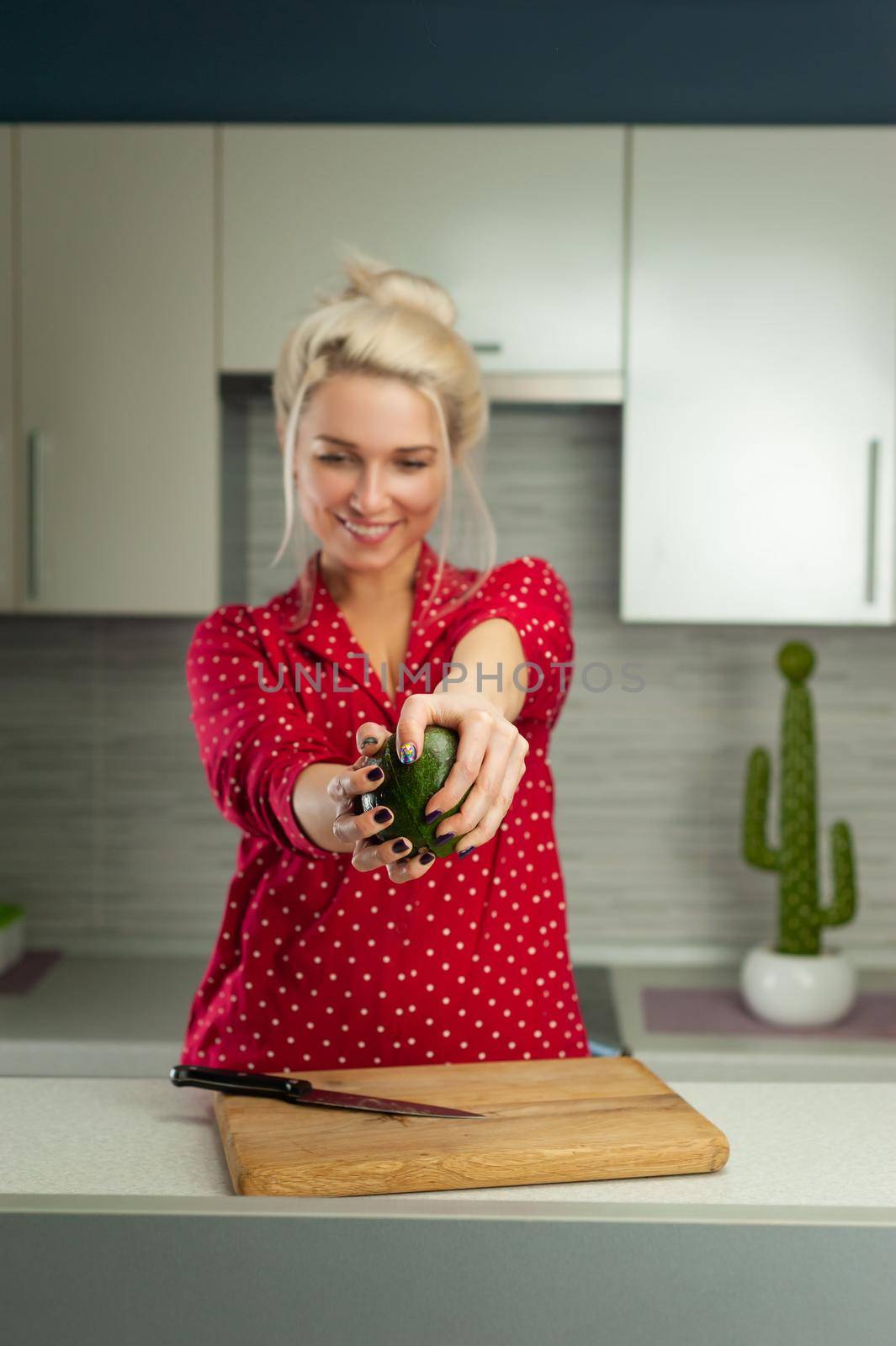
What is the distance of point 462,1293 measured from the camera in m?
0.77

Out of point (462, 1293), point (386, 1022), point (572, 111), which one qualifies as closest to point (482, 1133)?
point (462, 1293)

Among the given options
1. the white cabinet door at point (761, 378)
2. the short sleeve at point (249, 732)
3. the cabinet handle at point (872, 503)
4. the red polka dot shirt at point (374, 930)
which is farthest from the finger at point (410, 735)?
the cabinet handle at point (872, 503)

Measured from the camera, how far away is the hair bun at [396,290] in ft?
4.58

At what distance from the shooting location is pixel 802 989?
2.12 metres

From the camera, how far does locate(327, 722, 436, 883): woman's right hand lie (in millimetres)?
882

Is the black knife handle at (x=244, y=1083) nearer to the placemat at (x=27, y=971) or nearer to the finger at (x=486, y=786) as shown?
the finger at (x=486, y=786)

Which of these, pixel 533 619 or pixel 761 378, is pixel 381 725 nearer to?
pixel 533 619

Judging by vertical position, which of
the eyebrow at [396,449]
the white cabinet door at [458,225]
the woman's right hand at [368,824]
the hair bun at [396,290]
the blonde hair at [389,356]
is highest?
the white cabinet door at [458,225]

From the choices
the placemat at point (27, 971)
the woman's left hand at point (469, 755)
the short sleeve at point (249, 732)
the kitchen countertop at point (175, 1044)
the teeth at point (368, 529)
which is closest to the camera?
the woman's left hand at point (469, 755)

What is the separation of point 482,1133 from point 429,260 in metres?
1.58

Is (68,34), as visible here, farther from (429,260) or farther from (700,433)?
(700,433)

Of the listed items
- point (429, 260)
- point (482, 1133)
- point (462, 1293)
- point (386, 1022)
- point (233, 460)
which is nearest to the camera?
point (462, 1293)

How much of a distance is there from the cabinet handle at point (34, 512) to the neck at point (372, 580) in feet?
Answer: 3.08

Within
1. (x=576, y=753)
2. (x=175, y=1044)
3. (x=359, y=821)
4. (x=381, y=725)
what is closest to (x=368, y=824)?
(x=359, y=821)
